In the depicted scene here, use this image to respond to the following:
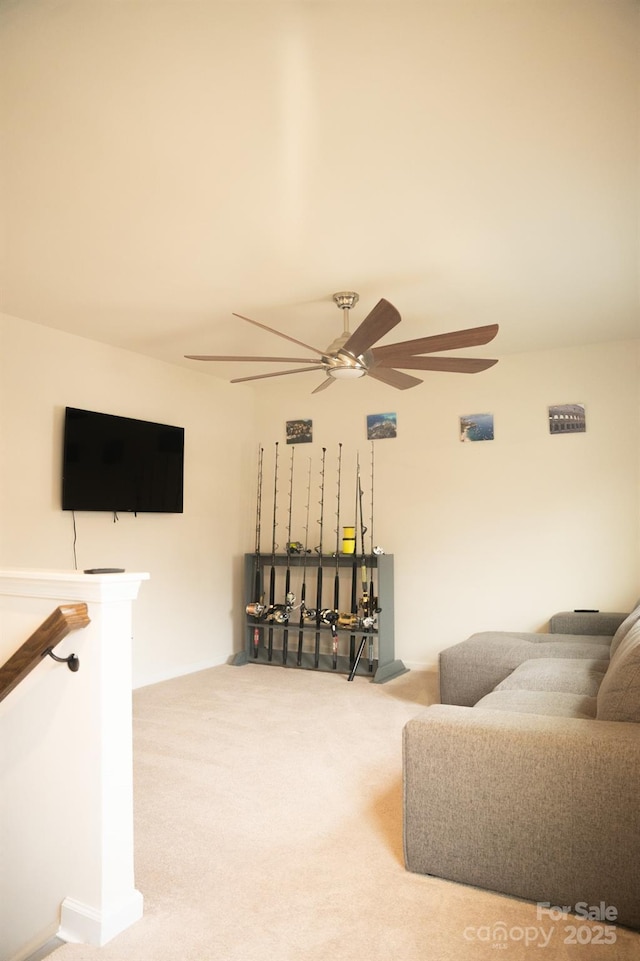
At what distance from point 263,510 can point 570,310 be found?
320cm

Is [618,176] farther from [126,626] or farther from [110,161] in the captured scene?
[126,626]

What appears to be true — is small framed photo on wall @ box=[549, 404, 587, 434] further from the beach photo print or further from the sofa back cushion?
the sofa back cushion

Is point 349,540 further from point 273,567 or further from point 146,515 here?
point 146,515

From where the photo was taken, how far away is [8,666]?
194cm

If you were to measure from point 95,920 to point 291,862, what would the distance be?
667mm

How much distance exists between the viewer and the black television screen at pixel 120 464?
13.9 ft

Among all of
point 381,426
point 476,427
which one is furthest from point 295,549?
point 476,427

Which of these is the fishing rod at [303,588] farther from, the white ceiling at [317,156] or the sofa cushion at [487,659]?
the white ceiling at [317,156]

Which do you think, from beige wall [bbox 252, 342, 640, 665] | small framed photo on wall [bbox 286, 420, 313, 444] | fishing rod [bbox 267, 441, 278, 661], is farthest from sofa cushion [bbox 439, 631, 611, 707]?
small framed photo on wall [bbox 286, 420, 313, 444]

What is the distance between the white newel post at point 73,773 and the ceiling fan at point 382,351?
1349 millimetres

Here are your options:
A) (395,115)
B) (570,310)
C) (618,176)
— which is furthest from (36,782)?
(570,310)

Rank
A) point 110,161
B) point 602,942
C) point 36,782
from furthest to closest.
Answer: point 110,161 → point 36,782 → point 602,942

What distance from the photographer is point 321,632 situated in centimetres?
538

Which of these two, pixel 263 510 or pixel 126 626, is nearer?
pixel 126 626
